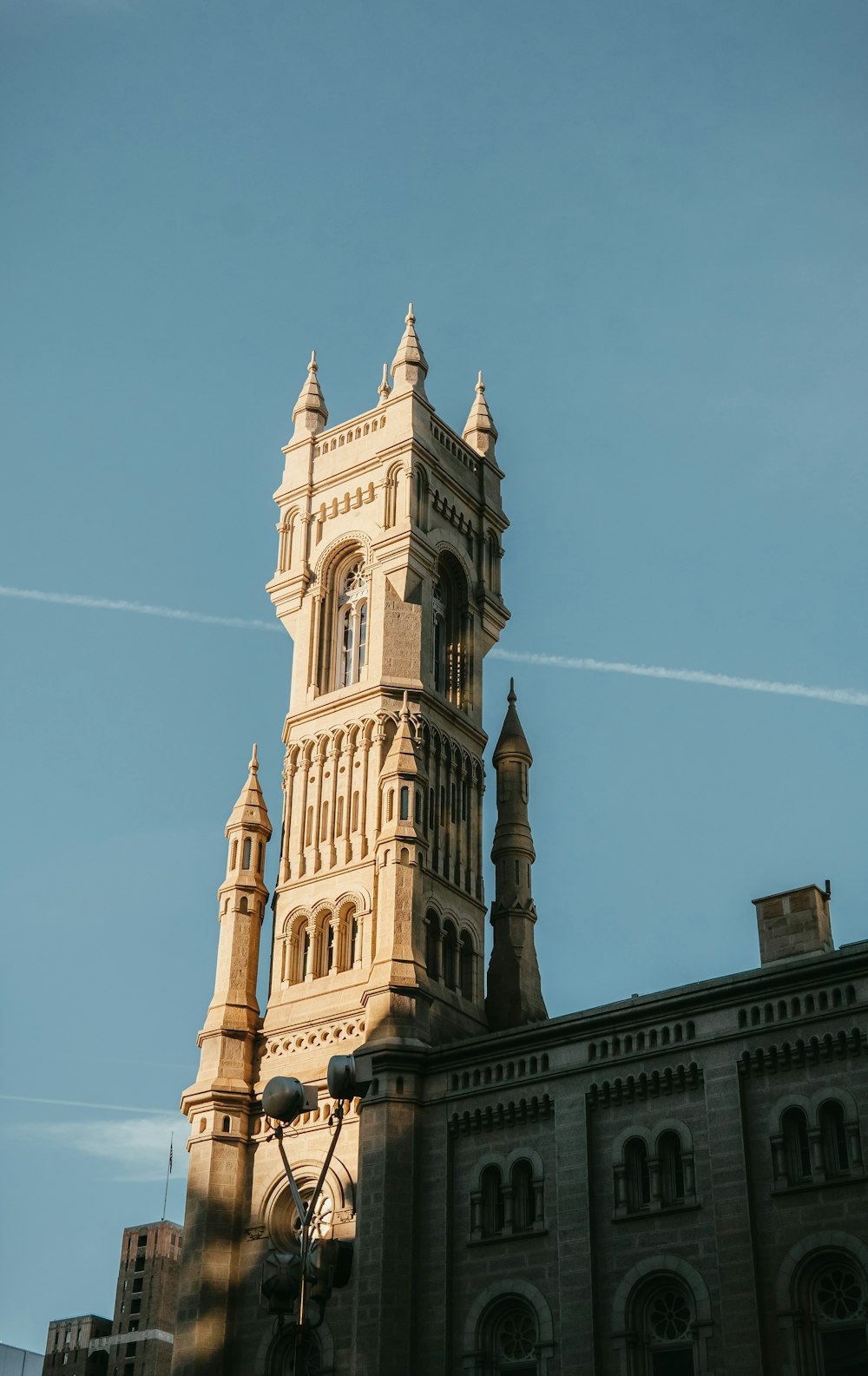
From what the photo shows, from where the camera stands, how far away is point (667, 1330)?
41250mm

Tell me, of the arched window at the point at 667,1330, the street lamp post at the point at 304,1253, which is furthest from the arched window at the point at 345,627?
the street lamp post at the point at 304,1253

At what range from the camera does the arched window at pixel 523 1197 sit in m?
45.1

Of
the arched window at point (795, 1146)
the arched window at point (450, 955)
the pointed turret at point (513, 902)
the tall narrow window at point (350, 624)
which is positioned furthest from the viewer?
the tall narrow window at point (350, 624)

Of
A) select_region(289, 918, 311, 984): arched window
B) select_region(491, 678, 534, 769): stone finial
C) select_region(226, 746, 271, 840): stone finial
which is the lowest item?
select_region(289, 918, 311, 984): arched window

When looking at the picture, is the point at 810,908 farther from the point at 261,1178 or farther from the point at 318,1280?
the point at 318,1280

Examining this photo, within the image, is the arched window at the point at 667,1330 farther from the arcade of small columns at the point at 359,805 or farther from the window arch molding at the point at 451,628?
the window arch molding at the point at 451,628

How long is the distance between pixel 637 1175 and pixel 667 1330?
154 inches

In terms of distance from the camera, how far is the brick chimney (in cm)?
4659

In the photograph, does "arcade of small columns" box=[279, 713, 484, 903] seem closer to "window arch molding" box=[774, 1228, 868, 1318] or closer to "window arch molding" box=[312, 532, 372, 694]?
"window arch molding" box=[312, 532, 372, 694]

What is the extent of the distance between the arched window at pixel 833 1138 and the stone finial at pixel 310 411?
36622mm

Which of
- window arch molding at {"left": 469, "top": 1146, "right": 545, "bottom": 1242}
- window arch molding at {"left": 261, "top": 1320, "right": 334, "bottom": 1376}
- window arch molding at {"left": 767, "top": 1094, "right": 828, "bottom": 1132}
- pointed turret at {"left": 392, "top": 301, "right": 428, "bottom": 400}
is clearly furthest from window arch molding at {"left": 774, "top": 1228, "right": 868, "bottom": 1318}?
pointed turret at {"left": 392, "top": 301, "right": 428, "bottom": 400}

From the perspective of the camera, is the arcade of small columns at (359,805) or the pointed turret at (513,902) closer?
the arcade of small columns at (359,805)

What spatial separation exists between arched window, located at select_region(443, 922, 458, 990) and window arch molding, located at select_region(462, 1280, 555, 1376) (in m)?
12.9

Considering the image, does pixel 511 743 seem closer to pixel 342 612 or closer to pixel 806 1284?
pixel 342 612
